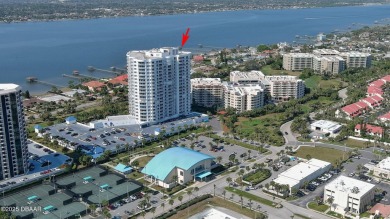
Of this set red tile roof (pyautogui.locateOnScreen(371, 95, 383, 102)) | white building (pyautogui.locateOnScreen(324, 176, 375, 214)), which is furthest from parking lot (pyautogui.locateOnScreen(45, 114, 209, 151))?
red tile roof (pyautogui.locateOnScreen(371, 95, 383, 102))

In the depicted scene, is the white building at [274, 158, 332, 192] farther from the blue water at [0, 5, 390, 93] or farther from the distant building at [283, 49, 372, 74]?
the blue water at [0, 5, 390, 93]

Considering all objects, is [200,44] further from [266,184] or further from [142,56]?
[266,184]

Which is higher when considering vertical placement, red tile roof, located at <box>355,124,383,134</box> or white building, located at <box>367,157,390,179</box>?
red tile roof, located at <box>355,124,383,134</box>

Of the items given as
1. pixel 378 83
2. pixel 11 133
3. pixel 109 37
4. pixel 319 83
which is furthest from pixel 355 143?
pixel 109 37

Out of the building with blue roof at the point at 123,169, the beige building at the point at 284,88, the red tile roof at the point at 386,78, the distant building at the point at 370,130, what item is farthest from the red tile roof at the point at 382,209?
the red tile roof at the point at 386,78

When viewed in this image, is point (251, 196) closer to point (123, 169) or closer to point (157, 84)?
point (123, 169)

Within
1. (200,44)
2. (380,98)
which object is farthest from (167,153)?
(200,44)
